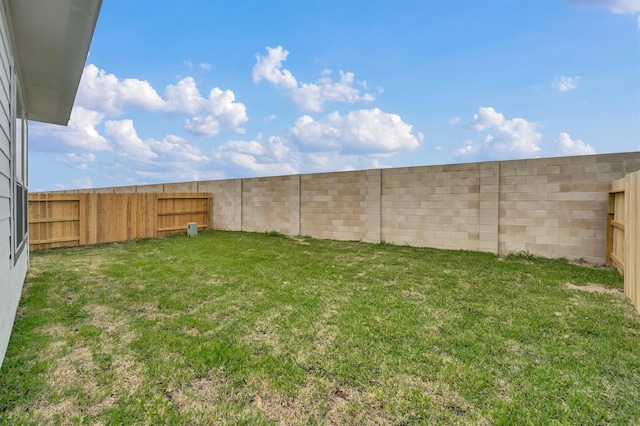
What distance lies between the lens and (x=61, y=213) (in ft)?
24.0

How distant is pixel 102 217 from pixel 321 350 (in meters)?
8.29

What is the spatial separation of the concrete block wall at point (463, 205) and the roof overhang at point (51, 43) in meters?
5.96

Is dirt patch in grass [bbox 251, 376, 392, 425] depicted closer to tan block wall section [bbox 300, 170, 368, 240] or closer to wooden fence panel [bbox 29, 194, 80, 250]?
tan block wall section [bbox 300, 170, 368, 240]

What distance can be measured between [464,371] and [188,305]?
2695 millimetres

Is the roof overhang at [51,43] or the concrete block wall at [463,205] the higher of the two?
the roof overhang at [51,43]

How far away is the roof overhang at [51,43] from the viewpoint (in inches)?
99.0

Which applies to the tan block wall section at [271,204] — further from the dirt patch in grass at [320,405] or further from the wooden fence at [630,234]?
the dirt patch in grass at [320,405]

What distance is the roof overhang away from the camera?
2.52 meters

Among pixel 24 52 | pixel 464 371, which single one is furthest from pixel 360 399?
pixel 24 52

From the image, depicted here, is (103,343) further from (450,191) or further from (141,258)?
(450,191)

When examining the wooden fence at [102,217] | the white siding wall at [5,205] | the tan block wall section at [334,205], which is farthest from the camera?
the tan block wall section at [334,205]

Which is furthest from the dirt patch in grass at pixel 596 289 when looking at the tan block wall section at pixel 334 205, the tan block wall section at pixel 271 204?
the tan block wall section at pixel 271 204

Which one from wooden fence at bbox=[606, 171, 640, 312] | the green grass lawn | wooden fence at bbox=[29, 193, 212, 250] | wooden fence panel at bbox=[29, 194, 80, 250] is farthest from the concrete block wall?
wooden fence panel at bbox=[29, 194, 80, 250]

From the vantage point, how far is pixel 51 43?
307cm
